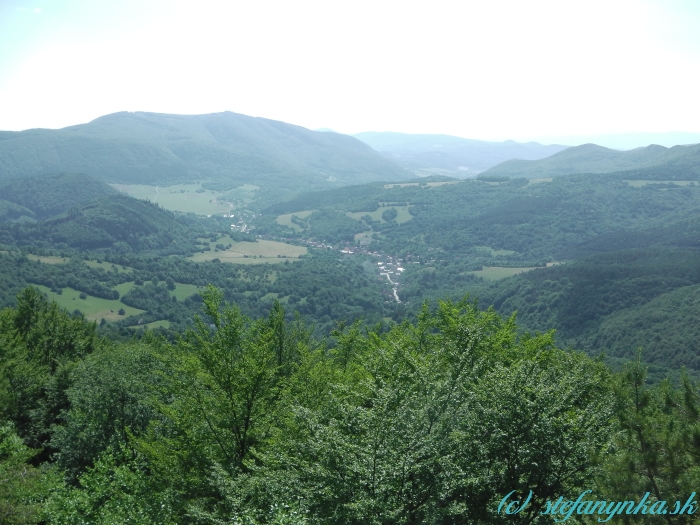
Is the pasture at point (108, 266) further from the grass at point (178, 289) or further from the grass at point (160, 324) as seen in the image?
the grass at point (160, 324)

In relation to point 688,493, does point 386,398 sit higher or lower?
higher

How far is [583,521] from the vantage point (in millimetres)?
12609

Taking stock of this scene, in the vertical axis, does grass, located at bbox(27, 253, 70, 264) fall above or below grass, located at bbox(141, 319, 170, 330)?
above

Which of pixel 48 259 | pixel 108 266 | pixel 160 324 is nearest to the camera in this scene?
pixel 160 324

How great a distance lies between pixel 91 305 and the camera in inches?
5315

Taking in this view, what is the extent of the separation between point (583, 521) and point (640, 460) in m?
2.22

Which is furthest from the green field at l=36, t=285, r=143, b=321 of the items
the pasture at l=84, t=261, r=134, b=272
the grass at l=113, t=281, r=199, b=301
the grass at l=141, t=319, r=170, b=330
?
the pasture at l=84, t=261, r=134, b=272

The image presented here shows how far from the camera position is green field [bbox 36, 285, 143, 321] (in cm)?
12925

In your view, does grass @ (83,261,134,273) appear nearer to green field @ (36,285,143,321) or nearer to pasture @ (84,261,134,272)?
pasture @ (84,261,134,272)

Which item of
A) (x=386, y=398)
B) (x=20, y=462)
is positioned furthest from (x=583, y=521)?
(x=20, y=462)

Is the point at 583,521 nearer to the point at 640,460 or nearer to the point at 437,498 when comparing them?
the point at 640,460

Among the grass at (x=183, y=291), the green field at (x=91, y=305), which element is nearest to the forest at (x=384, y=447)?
the green field at (x=91, y=305)

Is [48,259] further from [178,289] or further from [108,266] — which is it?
[178,289]

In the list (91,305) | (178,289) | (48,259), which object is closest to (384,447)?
(91,305)
